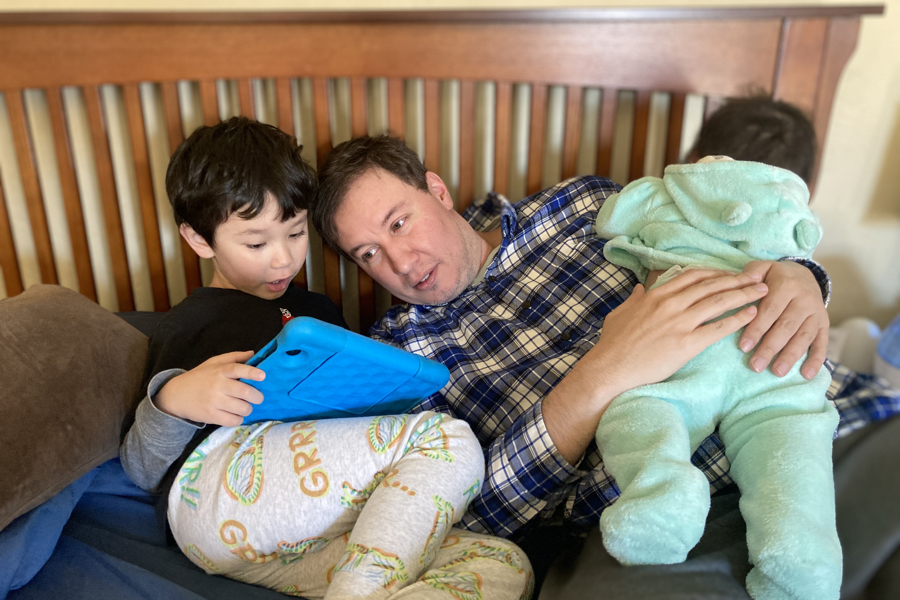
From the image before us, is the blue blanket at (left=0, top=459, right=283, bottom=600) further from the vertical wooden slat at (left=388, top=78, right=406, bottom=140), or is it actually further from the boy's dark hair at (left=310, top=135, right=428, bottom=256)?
the vertical wooden slat at (left=388, top=78, right=406, bottom=140)

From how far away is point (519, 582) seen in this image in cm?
84

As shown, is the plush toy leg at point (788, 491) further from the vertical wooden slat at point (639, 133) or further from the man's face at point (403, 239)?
the vertical wooden slat at point (639, 133)

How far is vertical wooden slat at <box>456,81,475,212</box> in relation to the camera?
1523 millimetres

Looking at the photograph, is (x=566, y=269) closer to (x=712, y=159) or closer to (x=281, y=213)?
(x=712, y=159)

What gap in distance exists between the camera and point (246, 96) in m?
1.52

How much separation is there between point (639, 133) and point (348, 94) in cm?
76

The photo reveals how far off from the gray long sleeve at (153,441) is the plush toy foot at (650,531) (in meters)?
0.62

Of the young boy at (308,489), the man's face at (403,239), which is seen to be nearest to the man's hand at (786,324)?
the young boy at (308,489)

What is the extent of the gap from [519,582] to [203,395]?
509mm

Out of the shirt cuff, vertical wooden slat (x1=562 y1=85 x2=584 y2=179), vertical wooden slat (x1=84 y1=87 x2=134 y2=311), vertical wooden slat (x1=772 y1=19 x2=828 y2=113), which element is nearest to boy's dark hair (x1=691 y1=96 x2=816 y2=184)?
vertical wooden slat (x1=772 y1=19 x2=828 y2=113)

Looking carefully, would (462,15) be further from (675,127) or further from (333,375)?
(333,375)

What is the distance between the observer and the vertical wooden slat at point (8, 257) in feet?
4.98

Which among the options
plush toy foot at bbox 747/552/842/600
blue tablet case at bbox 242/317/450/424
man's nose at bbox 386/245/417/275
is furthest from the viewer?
man's nose at bbox 386/245/417/275

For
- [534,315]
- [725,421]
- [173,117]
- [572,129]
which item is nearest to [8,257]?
[173,117]
